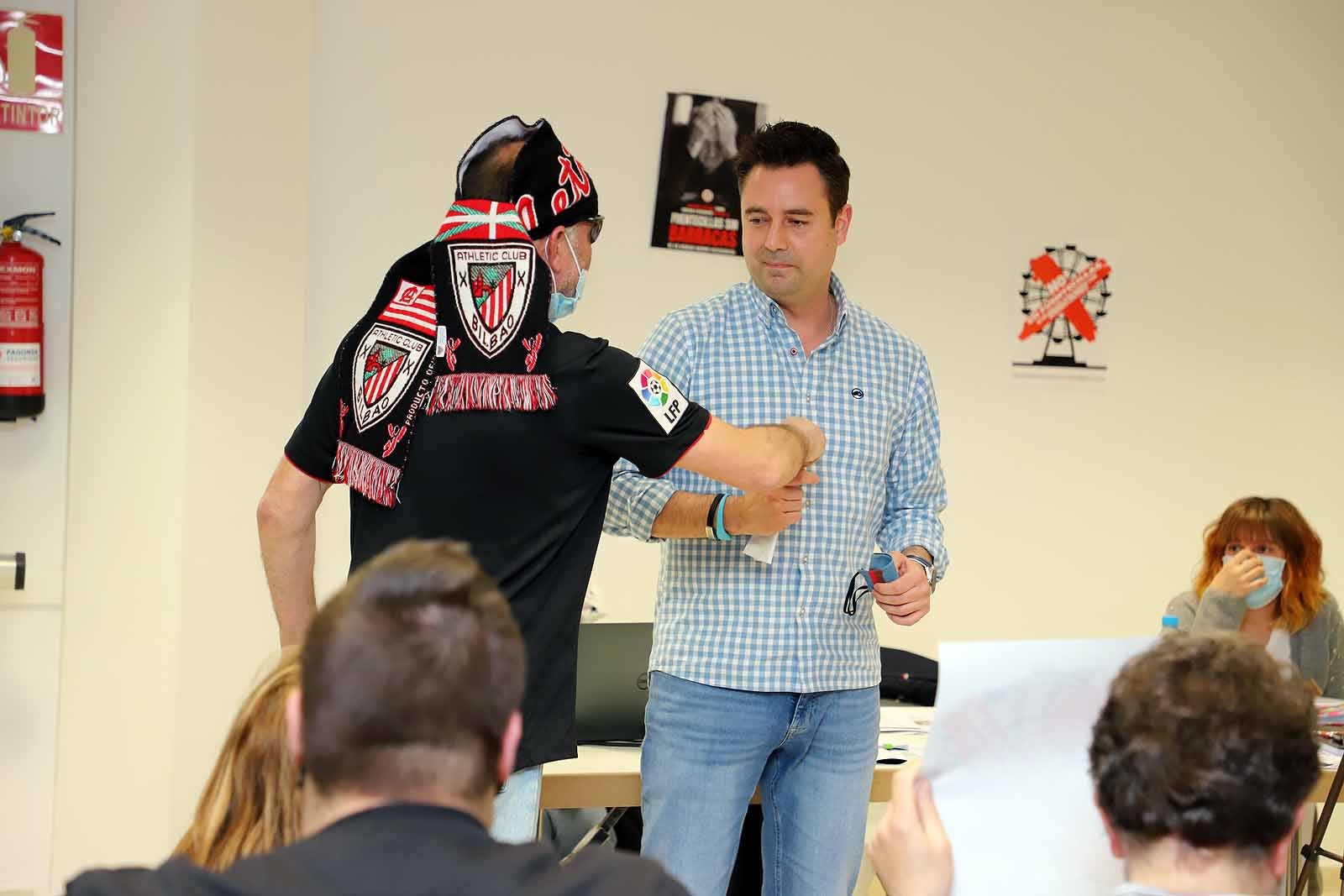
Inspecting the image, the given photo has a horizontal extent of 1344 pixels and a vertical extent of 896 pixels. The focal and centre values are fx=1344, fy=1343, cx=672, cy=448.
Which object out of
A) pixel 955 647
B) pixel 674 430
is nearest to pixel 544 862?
pixel 955 647

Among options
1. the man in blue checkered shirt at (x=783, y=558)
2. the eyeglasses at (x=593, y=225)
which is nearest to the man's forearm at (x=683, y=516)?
the man in blue checkered shirt at (x=783, y=558)

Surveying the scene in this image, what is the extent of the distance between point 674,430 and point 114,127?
2.31m

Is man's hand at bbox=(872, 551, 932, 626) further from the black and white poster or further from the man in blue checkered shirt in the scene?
the black and white poster

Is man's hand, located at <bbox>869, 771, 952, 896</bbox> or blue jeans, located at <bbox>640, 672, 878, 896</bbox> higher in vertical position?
man's hand, located at <bbox>869, 771, 952, 896</bbox>

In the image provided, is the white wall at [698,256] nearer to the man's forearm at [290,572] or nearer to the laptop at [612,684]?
the laptop at [612,684]

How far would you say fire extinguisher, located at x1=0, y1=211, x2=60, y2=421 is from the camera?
341 cm

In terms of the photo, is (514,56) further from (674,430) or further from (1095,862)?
(1095,862)

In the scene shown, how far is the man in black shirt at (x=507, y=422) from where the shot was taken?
1914 millimetres

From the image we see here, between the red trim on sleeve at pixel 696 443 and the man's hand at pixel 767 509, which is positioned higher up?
the red trim on sleeve at pixel 696 443

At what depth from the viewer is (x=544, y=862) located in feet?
3.32

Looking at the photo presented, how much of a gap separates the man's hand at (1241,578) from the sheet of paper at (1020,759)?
101 inches

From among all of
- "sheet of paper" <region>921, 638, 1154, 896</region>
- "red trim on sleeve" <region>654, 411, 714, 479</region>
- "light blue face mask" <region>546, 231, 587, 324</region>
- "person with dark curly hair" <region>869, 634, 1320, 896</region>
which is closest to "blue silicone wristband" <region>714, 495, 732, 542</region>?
"red trim on sleeve" <region>654, 411, 714, 479</region>

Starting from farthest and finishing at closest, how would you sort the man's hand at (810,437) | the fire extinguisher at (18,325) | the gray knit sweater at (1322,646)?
the gray knit sweater at (1322,646) < the fire extinguisher at (18,325) < the man's hand at (810,437)

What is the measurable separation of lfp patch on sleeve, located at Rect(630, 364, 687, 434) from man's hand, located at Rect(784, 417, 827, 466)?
26 centimetres
